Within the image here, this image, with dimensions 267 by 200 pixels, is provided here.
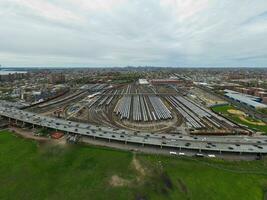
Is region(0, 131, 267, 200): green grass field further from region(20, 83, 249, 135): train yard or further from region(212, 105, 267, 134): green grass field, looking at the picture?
region(212, 105, 267, 134): green grass field

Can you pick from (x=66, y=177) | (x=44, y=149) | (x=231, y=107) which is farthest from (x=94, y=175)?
(x=231, y=107)

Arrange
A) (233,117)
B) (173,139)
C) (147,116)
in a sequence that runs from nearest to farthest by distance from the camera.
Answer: (173,139), (233,117), (147,116)

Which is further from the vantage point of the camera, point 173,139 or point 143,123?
point 143,123

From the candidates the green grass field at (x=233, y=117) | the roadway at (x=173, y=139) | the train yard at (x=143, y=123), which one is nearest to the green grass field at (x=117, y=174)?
the roadway at (x=173, y=139)

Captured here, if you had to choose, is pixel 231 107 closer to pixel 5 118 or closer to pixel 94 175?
pixel 94 175

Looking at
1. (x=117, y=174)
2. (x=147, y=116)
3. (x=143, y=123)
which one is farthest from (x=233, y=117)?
(x=117, y=174)

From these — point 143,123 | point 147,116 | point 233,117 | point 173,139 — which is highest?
point 233,117

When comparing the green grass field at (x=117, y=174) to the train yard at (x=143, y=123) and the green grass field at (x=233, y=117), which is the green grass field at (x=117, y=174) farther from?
the green grass field at (x=233, y=117)

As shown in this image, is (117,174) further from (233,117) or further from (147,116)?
(233,117)
